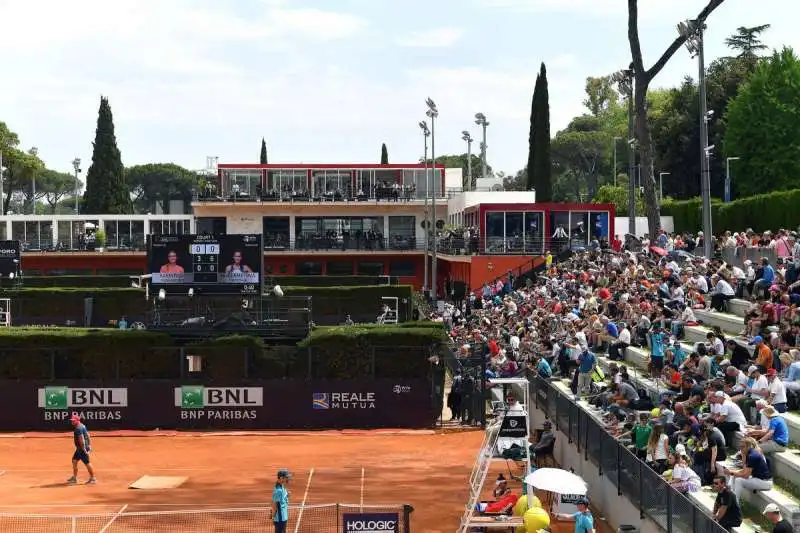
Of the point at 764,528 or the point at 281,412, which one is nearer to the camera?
the point at 764,528

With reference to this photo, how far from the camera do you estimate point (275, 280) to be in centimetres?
5697

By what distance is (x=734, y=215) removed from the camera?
60.5 metres

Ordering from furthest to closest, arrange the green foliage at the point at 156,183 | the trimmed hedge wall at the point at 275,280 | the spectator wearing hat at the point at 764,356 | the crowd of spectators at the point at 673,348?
the green foliage at the point at 156,183 < the trimmed hedge wall at the point at 275,280 < the spectator wearing hat at the point at 764,356 < the crowd of spectators at the point at 673,348

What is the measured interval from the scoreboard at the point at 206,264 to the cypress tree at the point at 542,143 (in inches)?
1641

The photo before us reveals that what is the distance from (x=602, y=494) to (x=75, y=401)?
1960 cm

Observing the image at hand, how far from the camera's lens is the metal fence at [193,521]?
20.9 m

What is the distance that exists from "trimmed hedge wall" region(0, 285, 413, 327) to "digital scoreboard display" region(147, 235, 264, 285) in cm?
1088

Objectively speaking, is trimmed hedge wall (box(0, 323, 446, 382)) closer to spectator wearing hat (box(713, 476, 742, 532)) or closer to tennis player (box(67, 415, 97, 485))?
tennis player (box(67, 415, 97, 485))

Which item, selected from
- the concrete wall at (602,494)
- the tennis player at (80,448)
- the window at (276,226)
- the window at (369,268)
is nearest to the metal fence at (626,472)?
the concrete wall at (602,494)

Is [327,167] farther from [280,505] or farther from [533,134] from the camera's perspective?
[280,505]

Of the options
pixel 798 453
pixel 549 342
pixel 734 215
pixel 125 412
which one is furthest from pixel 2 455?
pixel 734 215

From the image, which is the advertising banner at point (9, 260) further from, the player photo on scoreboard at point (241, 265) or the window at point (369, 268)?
the window at point (369, 268)

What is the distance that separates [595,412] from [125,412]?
1667cm

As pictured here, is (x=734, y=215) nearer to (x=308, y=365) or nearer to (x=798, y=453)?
(x=308, y=365)
